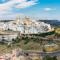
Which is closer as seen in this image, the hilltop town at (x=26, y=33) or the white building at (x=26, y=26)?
the hilltop town at (x=26, y=33)

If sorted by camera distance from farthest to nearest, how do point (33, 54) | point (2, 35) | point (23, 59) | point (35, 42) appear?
1. point (2, 35)
2. point (35, 42)
3. point (33, 54)
4. point (23, 59)

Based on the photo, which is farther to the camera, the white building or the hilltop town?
the white building

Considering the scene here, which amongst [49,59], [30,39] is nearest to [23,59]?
[49,59]

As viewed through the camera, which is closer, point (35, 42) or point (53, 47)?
point (53, 47)

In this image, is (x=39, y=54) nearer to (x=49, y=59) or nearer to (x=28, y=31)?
(x=49, y=59)

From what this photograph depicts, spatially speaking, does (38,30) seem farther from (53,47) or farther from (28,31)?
(53,47)

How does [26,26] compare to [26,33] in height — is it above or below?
above

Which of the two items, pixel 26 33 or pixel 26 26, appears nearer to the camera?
pixel 26 33

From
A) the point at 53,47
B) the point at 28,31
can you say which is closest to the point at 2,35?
the point at 28,31

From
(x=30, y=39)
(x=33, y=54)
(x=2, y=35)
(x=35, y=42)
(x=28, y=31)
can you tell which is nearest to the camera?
(x=33, y=54)
